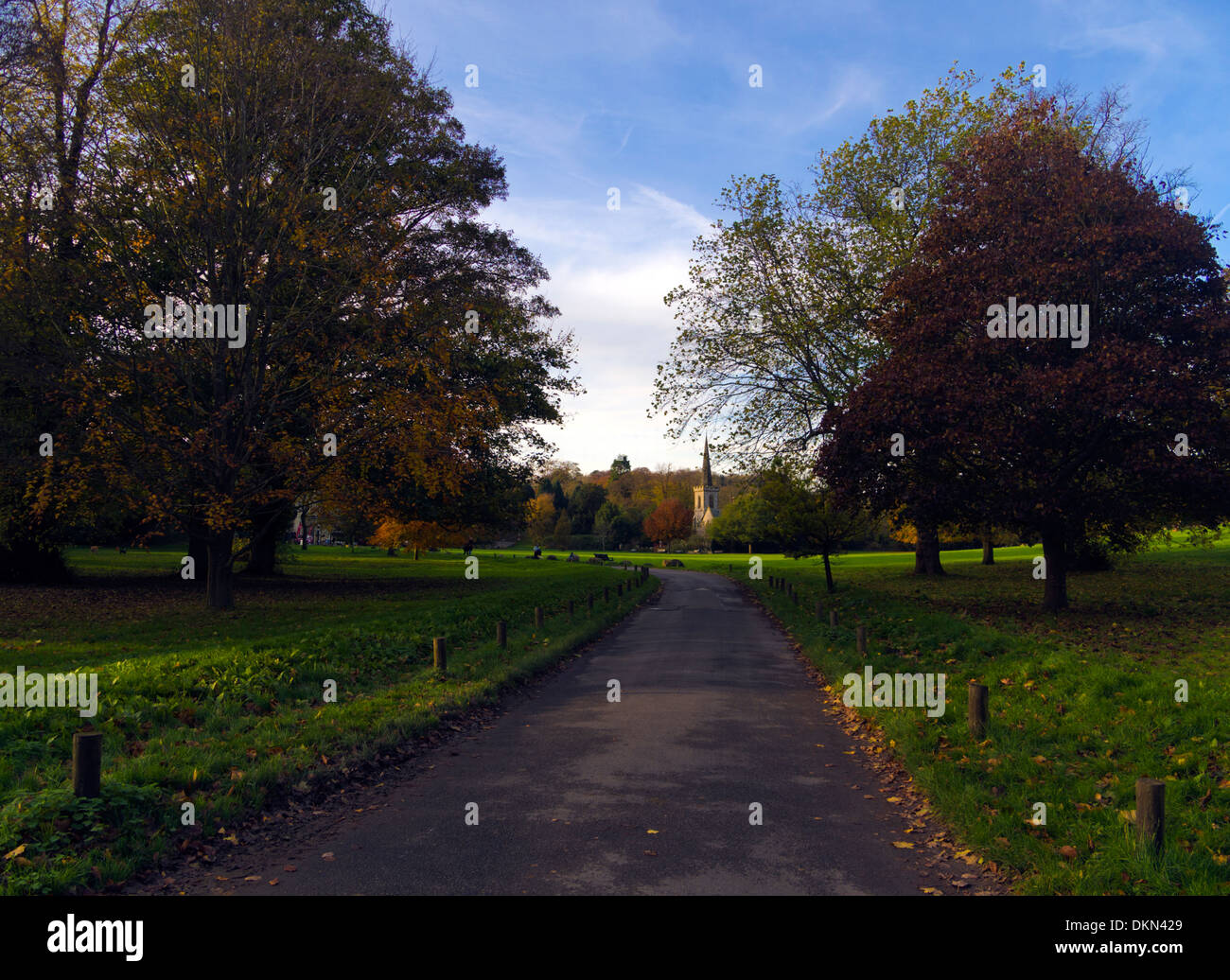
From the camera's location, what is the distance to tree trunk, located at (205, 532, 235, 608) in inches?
826

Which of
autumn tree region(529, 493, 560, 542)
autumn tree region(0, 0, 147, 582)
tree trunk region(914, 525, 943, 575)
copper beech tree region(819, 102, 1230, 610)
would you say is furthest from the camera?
autumn tree region(529, 493, 560, 542)

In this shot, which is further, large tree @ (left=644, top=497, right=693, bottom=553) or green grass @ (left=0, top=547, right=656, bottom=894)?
large tree @ (left=644, top=497, right=693, bottom=553)

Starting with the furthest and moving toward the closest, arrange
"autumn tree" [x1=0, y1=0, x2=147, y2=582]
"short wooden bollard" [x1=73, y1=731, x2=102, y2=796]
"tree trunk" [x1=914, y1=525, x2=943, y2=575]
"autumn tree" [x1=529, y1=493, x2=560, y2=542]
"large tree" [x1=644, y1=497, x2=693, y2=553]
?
"autumn tree" [x1=529, y1=493, x2=560, y2=542] → "large tree" [x1=644, y1=497, x2=693, y2=553] → "tree trunk" [x1=914, y1=525, x2=943, y2=575] → "autumn tree" [x1=0, y1=0, x2=147, y2=582] → "short wooden bollard" [x1=73, y1=731, x2=102, y2=796]

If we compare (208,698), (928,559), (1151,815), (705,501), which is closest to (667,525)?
(705,501)

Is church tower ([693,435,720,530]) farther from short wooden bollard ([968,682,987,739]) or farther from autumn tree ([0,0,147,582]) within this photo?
short wooden bollard ([968,682,987,739])

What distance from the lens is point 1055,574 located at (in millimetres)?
18828

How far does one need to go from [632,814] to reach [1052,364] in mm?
14116

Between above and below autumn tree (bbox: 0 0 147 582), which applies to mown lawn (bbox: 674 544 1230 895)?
below

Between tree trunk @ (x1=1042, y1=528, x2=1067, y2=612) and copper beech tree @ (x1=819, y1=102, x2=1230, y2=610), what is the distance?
40mm

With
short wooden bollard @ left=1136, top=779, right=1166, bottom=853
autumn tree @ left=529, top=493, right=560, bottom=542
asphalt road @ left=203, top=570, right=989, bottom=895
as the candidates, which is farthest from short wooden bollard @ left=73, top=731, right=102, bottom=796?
autumn tree @ left=529, top=493, right=560, bottom=542

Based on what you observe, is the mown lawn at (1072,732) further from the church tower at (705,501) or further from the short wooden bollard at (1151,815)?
the church tower at (705,501)

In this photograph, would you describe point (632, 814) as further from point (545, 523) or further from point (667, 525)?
point (545, 523)

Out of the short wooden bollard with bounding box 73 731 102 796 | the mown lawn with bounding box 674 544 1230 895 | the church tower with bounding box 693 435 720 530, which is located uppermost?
the church tower with bounding box 693 435 720 530

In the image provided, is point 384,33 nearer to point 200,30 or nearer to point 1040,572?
point 200,30
